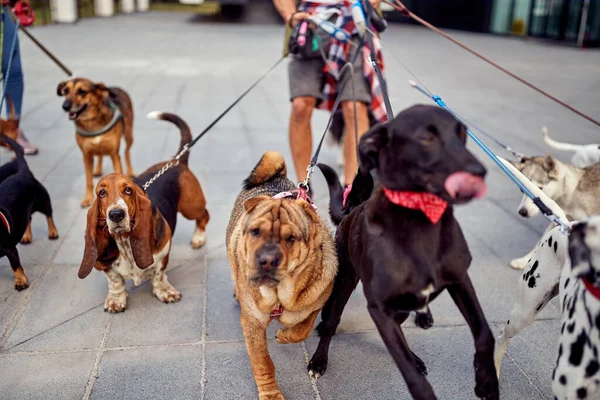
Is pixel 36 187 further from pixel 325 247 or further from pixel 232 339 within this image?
pixel 325 247

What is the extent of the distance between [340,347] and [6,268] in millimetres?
2705

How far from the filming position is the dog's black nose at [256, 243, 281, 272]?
2488 millimetres

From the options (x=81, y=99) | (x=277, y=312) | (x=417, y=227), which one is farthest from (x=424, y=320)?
(x=81, y=99)

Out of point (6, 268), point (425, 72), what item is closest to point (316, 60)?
point (6, 268)

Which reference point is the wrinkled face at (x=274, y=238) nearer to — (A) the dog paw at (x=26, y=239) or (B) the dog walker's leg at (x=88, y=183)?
(A) the dog paw at (x=26, y=239)

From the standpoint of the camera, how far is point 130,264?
369 centimetres

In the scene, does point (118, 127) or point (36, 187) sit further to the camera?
point (118, 127)

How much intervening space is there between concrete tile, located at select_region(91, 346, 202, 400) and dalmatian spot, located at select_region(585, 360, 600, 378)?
1892 millimetres

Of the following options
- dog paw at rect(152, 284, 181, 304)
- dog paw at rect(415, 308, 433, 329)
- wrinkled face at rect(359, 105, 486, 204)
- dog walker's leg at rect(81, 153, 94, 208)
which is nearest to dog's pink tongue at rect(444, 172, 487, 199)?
wrinkled face at rect(359, 105, 486, 204)

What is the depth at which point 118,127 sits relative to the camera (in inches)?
229

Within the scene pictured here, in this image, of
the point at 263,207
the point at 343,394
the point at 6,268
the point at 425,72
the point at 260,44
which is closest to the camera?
the point at 263,207

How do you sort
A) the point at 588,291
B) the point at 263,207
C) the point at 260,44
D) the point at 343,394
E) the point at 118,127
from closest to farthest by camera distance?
the point at 588,291 < the point at 263,207 < the point at 343,394 < the point at 118,127 < the point at 260,44

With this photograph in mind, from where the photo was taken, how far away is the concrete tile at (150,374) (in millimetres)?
3004

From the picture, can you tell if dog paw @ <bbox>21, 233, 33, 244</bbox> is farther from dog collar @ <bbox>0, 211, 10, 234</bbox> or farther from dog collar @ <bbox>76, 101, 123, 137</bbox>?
dog collar @ <bbox>76, 101, 123, 137</bbox>
